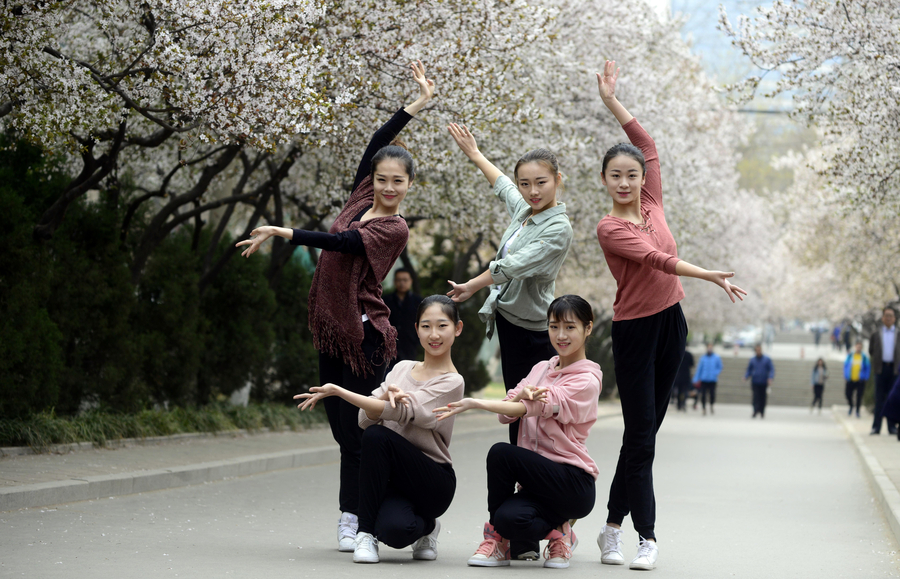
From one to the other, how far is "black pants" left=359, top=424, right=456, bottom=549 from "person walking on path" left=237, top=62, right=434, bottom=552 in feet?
1.20

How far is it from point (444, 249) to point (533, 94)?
A: 8481mm

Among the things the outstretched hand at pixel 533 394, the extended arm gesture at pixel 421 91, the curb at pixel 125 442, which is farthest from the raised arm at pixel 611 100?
the curb at pixel 125 442

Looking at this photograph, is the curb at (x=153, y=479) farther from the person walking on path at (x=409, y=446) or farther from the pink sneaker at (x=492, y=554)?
the pink sneaker at (x=492, y=554)

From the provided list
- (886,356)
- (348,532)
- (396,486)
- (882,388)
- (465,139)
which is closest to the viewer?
(396,486)

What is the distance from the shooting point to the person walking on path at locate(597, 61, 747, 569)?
5352 mm

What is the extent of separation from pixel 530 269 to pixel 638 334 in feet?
2.11

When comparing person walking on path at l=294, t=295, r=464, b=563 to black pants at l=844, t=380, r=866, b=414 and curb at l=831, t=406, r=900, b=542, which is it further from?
black pants at l=844, t=380, r=866, b=414

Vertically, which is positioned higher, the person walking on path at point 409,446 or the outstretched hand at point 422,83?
the outstretched hand at point 422,83

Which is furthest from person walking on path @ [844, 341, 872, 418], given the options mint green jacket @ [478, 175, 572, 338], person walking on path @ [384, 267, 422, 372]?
mint green jacket @ [478, 175, 572, 338]

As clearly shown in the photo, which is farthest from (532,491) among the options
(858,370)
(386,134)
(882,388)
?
(858,370)

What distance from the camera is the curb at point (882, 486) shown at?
8.11 m

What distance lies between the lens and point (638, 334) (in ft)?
17.7

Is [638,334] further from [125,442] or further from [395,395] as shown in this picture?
[125,442]

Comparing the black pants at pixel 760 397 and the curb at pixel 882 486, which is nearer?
the curb at pixel 882 486
